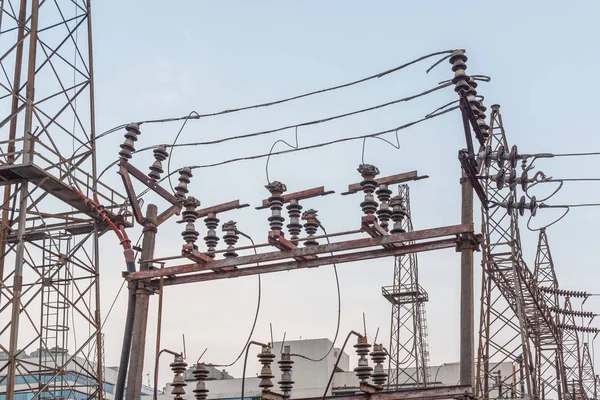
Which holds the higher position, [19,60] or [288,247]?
[19,60]

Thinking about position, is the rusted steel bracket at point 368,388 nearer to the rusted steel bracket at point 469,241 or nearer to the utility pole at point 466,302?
the utility pole at point 466,302

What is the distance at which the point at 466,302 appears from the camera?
432 inches

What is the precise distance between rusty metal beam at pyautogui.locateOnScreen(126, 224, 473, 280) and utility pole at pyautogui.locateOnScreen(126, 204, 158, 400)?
31 cm

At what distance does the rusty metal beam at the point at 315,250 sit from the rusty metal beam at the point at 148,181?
149 cm

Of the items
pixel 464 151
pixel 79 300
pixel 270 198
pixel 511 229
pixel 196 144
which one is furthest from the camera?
pixel 511 229

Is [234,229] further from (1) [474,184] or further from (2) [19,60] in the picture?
(2) [19,60]

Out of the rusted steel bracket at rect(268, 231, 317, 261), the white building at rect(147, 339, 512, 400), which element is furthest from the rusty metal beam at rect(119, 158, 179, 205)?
the white building at rect(147, 339, 512, 400)

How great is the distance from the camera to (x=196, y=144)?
15.6 metres

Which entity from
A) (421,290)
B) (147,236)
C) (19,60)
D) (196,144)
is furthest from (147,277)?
(421,290)

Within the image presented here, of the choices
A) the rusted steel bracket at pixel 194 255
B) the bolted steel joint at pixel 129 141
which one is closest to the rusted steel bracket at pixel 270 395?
the rusted steel bracket at pixel 194 255

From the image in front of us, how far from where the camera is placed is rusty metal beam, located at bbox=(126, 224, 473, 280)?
1126 centimetres

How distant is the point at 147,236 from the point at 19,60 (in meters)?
8.52

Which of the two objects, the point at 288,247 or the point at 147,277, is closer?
the point at 288,247

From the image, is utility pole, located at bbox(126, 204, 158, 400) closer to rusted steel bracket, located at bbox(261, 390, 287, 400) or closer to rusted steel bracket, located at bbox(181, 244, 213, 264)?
rusted steel bracket, located at bbox(181, 244, 213, 264)
